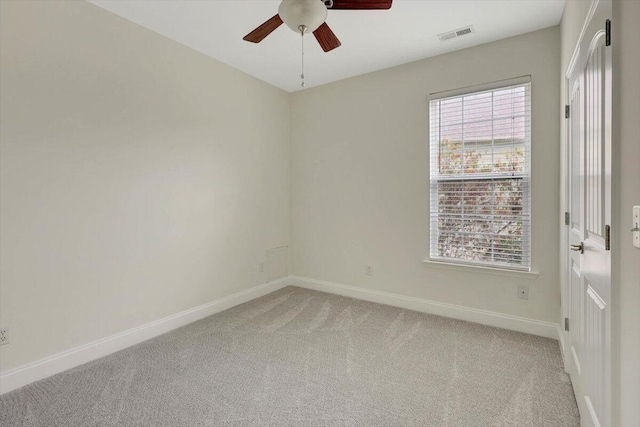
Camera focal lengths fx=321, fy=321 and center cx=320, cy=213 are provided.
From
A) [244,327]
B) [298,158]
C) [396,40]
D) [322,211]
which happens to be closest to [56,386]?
[244,327]

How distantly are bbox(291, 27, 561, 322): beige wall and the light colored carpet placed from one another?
0.56 metres

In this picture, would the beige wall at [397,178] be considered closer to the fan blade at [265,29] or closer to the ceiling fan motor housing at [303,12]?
the fan blade at [265,29]

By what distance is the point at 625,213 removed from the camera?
3.45ft

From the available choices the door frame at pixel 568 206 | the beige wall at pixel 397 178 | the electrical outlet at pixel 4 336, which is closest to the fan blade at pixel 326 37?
the door frame at pixel 568 206

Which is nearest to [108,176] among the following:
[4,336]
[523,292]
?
[4,336]

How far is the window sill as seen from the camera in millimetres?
2877

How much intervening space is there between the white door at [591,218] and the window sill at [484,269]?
2.70 feet

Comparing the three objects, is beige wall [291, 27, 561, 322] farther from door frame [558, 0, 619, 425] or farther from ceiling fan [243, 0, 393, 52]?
ceiling fan [243, 0, 393, 52]

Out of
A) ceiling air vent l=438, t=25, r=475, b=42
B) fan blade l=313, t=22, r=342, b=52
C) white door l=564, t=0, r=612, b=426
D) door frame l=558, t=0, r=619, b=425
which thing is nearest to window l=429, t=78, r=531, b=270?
door frame l=558, t=0, r=619, b=425

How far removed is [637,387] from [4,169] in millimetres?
3226

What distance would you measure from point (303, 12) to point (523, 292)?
9.50ft

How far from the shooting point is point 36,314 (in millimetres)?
2197

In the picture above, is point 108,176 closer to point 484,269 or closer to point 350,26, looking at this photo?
point 350,26

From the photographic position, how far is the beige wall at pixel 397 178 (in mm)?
2789
